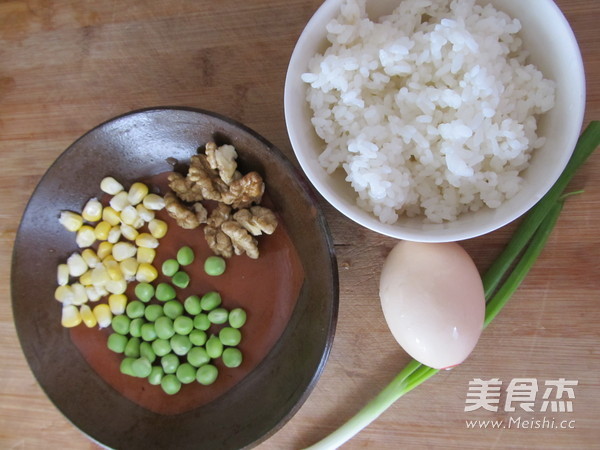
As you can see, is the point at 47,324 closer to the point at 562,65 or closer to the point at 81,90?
the point at 81,90

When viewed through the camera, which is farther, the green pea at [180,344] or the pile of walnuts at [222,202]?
the green pea at [180,344]

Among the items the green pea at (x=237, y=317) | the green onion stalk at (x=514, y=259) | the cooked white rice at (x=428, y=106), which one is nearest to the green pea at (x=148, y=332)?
the green pea at (x=237, y=317)

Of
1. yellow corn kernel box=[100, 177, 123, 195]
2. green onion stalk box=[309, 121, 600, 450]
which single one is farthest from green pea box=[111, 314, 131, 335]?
green onion stalk box=[309, 121, 600, 450]

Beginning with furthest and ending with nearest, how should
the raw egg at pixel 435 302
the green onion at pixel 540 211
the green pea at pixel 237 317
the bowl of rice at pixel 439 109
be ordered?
the green pea at pixel 237 317 → the green onion at pixel 540 211 → the raw egg at pixel 435 302 → the bowl of rice at pixel 439 109

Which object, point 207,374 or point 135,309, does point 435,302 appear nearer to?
point 207,374

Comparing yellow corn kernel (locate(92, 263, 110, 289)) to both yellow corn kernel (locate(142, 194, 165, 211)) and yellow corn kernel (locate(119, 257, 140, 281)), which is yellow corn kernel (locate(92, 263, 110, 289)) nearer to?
yellow corn kernel (locate(119, 257, 140, 281))

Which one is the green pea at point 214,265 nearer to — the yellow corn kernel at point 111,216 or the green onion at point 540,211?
the yellow corn kernel at point 111,216

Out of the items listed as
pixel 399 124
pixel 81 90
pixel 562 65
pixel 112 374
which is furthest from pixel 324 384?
pixel 81 90
